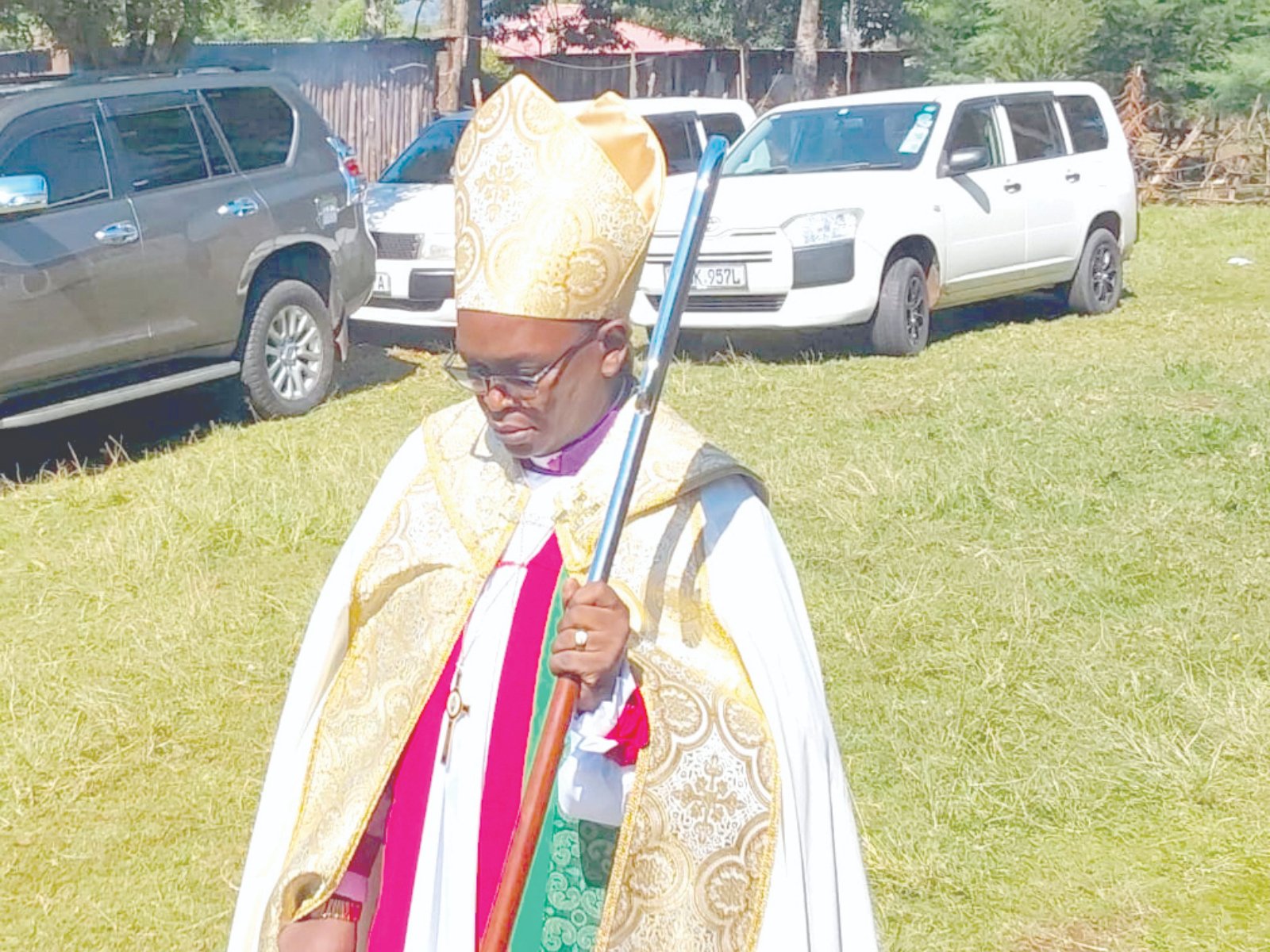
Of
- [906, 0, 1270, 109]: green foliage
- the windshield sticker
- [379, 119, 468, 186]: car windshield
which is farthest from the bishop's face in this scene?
[906, 0, 1270, 109]: green foliage

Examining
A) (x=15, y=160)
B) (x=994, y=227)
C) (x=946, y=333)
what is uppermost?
(x=15, y=160)

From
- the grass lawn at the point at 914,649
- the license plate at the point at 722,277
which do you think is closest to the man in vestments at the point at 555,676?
the grass lawn at the point at 914,649

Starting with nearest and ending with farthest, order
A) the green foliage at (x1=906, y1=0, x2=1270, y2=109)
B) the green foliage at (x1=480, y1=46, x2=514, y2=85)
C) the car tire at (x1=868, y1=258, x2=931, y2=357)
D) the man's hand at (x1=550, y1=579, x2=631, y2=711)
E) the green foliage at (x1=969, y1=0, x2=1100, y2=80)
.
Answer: the man's hand at (x1=550, y1=579, x2=631, y2=711) → the car tire at (x1=868, y1=258, x2=931, y2=357) → the green foliage at (x1=906, y1=0, x2=1270, y2=109) → the green foliage at (x1=969, y1=0, x2=1100, y2=80) → the green foliage at (x1=480, y1=46, x2=514, y2=85)

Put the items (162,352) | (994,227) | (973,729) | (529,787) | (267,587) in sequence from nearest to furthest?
(529,787) < (973,729) < (267,587) < (162,352) < (994,227)

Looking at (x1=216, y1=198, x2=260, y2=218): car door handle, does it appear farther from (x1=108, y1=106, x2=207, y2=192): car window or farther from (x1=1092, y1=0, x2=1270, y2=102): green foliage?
(x1=1092, y1=0, x2=1270, y2=102): green foliage

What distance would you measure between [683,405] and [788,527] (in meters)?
2.77

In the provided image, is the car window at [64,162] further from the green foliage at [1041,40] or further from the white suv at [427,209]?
the green foliage at [1041,40]

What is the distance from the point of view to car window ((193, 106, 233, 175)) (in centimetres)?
972

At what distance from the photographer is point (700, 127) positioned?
13.3 m

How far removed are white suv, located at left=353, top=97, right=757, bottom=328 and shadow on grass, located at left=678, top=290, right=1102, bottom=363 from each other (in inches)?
45.7

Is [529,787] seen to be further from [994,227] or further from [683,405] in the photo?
[994,227]

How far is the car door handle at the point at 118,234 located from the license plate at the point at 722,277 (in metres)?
3.75

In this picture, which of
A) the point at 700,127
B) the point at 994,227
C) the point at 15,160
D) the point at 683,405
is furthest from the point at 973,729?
the point at 700,127

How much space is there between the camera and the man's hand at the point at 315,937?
250 cm
